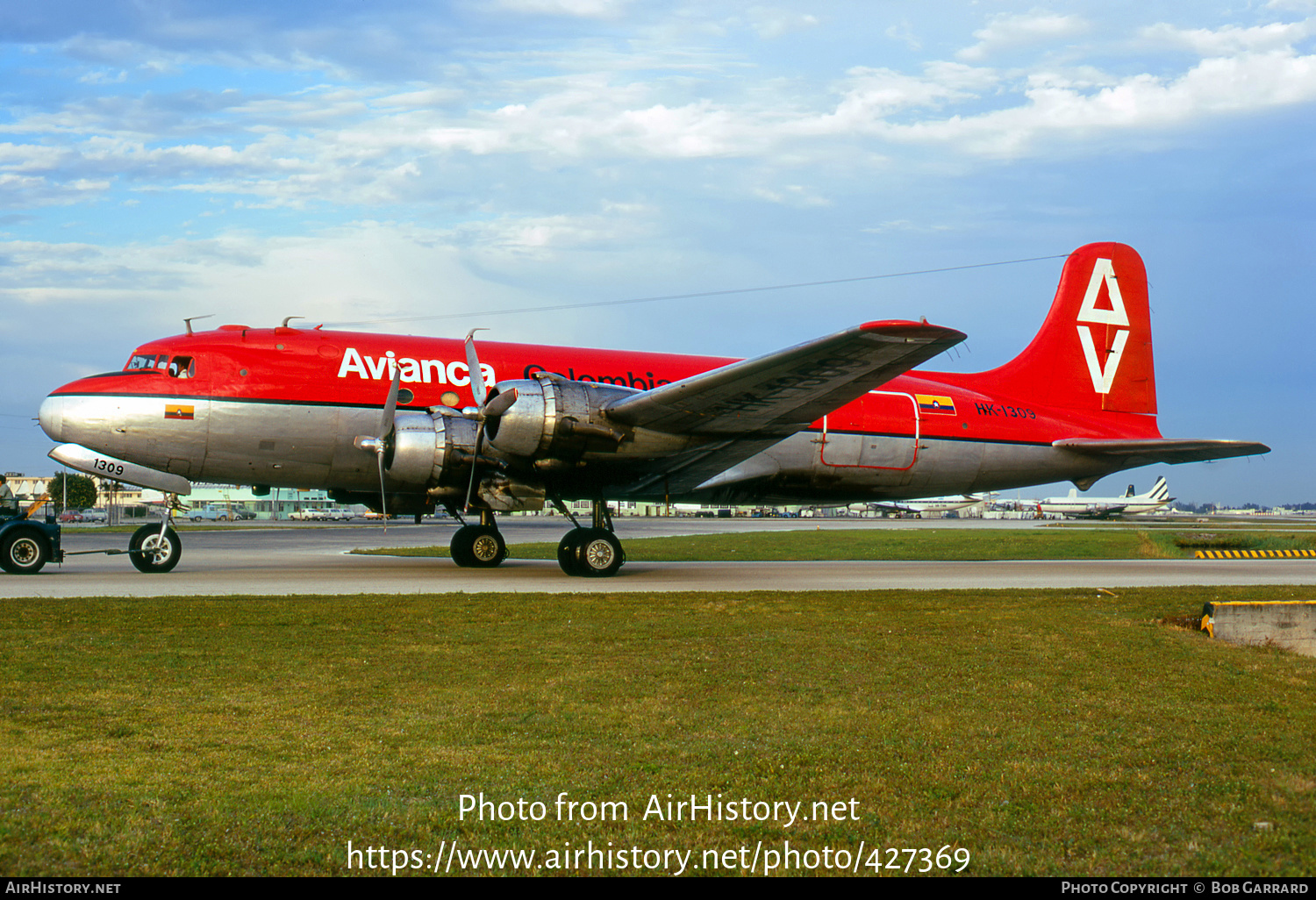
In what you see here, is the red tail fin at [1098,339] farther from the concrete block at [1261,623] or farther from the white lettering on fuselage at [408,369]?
the white lettering on fuselage at [408,369]

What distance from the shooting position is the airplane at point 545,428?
1623cm

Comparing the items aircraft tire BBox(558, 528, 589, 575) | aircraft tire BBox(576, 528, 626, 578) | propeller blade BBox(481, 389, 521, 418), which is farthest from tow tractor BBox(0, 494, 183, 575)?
aircraft tire BBox(576, 528, 626, 578)

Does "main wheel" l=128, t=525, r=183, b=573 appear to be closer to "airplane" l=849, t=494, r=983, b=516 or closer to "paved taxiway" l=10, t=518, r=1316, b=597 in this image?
"paved taxiway" l=10, t=518, r=1316, b=597

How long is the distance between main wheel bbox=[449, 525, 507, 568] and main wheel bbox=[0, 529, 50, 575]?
7504 millimetres

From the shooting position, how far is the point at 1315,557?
28.7 meters

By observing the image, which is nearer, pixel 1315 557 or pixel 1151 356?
pixel 1151 356

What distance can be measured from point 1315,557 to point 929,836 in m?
30.1

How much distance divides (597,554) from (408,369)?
5097 millimetres

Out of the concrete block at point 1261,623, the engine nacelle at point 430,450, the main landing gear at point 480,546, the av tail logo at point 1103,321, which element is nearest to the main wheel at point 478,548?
the main landing gear at point 480,546

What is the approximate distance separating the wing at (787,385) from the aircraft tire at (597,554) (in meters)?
2.64

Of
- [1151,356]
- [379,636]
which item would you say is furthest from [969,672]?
[1151,356]

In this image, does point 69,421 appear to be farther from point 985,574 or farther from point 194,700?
point 985,574

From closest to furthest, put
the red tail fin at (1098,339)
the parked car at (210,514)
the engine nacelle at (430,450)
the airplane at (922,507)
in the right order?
1. the engine nacelle at (430,450)
2. the red tail fin at (1098,339)
3. the parked car at (210,514)
4. the airplane at (922,507)
